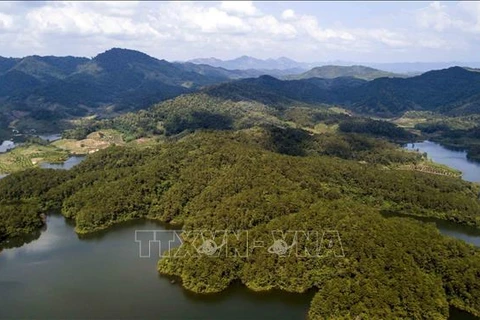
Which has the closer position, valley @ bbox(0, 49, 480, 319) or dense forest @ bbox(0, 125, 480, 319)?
dense forest @ bbox(0, 125, 480, 319)

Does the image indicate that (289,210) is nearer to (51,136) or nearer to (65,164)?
(65,164)

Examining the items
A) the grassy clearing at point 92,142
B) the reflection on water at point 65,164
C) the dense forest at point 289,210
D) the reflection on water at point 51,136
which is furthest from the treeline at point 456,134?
the reflection on water at point 51,136

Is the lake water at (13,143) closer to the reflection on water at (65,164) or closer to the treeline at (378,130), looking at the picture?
the reflection on water at (65,164)

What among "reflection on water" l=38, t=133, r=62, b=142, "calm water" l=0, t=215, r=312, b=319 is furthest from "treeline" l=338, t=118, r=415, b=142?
"calm water" l=0, t=215, r=312, b=319

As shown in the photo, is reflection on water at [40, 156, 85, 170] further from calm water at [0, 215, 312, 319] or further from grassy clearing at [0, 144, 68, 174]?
calm water at [0, 215, 312, 319]

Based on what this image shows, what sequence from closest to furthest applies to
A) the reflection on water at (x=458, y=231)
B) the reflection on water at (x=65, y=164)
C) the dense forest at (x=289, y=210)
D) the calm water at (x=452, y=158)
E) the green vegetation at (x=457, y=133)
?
the dense forest at (x=289, y=210), the reflection on water at (x=458, y=231), the calm water at (x=452, y=158), the reflection on water at (x=65, y=164), the green vegetation at (x=457, y=133)

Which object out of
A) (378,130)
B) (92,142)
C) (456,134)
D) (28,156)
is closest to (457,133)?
(456,134)
